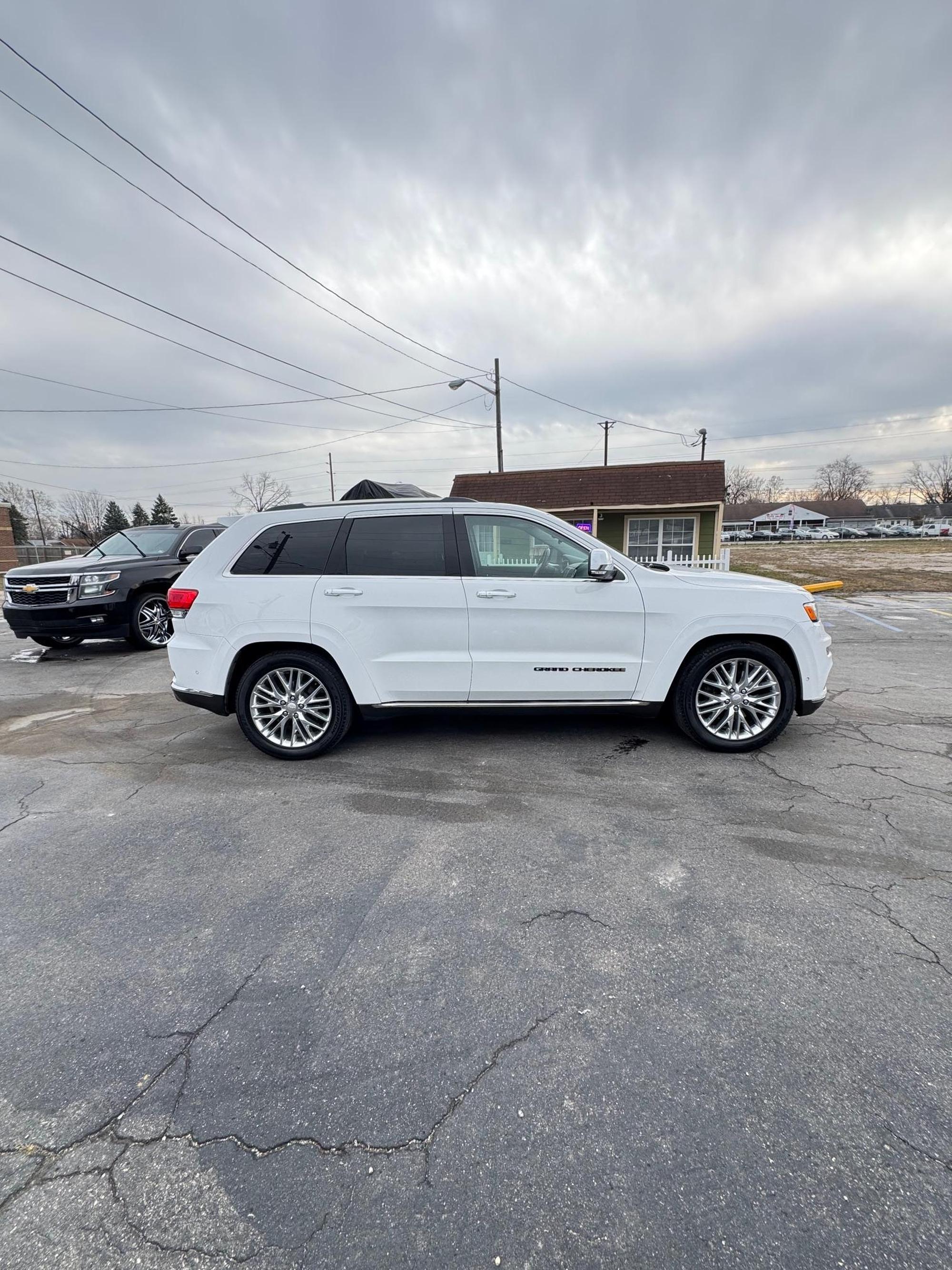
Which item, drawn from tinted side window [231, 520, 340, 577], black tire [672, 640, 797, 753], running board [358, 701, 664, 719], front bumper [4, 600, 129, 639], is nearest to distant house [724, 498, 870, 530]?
front bumper [4, 600, 129, 639]

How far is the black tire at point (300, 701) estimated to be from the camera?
163 inches

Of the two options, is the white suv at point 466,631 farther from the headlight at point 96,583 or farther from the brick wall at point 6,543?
the brick wall at point 6,543

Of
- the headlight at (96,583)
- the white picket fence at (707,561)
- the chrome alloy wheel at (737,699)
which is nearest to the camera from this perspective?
the chrome alloy wheel at (737,699)

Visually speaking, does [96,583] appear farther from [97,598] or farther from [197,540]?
[197,540]

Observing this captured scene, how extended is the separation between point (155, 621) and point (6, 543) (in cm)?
2248

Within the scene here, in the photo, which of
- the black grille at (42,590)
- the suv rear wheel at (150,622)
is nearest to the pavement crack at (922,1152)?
the suv rear wheel at (150,622)

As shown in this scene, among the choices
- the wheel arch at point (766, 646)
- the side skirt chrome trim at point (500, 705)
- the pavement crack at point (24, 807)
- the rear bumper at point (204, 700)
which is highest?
the wheel arch at point (766, 646)

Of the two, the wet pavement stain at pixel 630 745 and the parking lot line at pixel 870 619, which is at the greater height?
the parking lot line at pixel 870 619

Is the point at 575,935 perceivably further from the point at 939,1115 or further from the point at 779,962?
the point at 939,1115

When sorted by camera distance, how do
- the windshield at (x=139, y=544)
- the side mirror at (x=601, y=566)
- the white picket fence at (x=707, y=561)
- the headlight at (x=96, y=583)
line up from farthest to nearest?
the white picket fence at (x=707, y=561) → the windshield at (x=139, y=544) → the headlight at (x=96, y=583) → the side mirror at (x=601, y=566)

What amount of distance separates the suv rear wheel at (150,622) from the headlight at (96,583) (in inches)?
17.0

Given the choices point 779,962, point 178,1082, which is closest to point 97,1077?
point 178,1082

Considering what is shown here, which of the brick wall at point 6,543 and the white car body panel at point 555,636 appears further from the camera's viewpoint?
the brick wall at point 6,543

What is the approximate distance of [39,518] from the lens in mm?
62781
